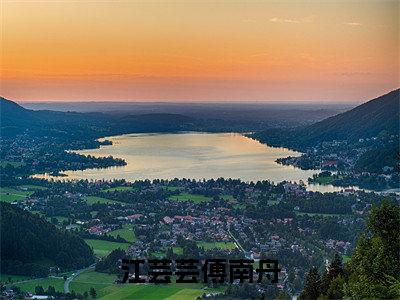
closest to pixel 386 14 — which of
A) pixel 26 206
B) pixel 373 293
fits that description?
pixel 373 293

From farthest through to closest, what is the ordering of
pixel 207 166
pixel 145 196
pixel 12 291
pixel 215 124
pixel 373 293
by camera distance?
pixel 215 124, pixel 207 166, pixel 145 196, pixel 12 291, pixel 373 293

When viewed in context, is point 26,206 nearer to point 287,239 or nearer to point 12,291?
point 12,291

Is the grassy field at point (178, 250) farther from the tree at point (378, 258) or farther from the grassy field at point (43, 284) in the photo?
the tree at point (378, 258)

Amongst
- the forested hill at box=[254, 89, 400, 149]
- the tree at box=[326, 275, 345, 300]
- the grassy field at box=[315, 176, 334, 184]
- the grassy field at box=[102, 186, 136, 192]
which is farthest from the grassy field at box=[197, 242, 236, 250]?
the forested hill at box=[254, 89, 400, 149]

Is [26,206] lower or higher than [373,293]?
lower

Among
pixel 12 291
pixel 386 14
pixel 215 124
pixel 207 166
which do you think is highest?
pixel 386 14

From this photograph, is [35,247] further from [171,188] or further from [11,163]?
[11,163]

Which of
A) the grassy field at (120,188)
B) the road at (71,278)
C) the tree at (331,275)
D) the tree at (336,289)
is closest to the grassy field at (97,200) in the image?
the grassy field at (120,188)
